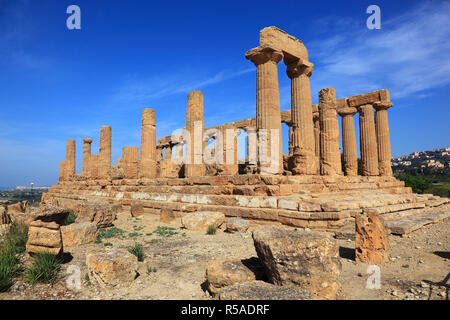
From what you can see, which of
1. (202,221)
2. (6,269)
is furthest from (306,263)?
(202,221)

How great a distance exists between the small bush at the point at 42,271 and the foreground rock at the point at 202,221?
423cm

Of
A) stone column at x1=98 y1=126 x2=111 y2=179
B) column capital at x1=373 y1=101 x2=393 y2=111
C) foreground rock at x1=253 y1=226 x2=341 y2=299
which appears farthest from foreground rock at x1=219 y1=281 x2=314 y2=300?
stone column at x1=98 y1=126 x2=111 y2=179

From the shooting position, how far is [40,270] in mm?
4059

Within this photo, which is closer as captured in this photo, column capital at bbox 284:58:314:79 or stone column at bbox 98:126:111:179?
column capital at bbox 284:58:314:79

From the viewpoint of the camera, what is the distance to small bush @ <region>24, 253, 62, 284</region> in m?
3.95

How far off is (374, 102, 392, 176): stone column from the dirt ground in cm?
1034

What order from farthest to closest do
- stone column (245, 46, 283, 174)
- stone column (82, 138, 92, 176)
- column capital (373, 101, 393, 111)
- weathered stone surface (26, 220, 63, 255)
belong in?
stone column (82, 138, 92, 176)
column capital (373, 101, 393, 111)
stone column (245, 46, 283, 174)
weathered stone surface (26, 220, 63, 255)

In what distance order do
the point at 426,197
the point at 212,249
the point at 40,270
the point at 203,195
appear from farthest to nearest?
1. the point at 426,197
2. the point at 203,195
3. the point at 212,249
4. the point at 40,270

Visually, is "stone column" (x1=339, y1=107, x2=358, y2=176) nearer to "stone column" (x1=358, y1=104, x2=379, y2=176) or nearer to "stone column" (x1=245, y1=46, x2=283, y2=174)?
"stone column" (x1=358, y1=104, x2=379, y2=176)

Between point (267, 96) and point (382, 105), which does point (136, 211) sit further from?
point (382, 105)

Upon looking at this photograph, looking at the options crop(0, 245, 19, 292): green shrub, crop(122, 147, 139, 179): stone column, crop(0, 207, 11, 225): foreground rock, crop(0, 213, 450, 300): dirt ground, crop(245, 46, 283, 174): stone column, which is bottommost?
crop(0, 213, 450, 300): dirt ground
